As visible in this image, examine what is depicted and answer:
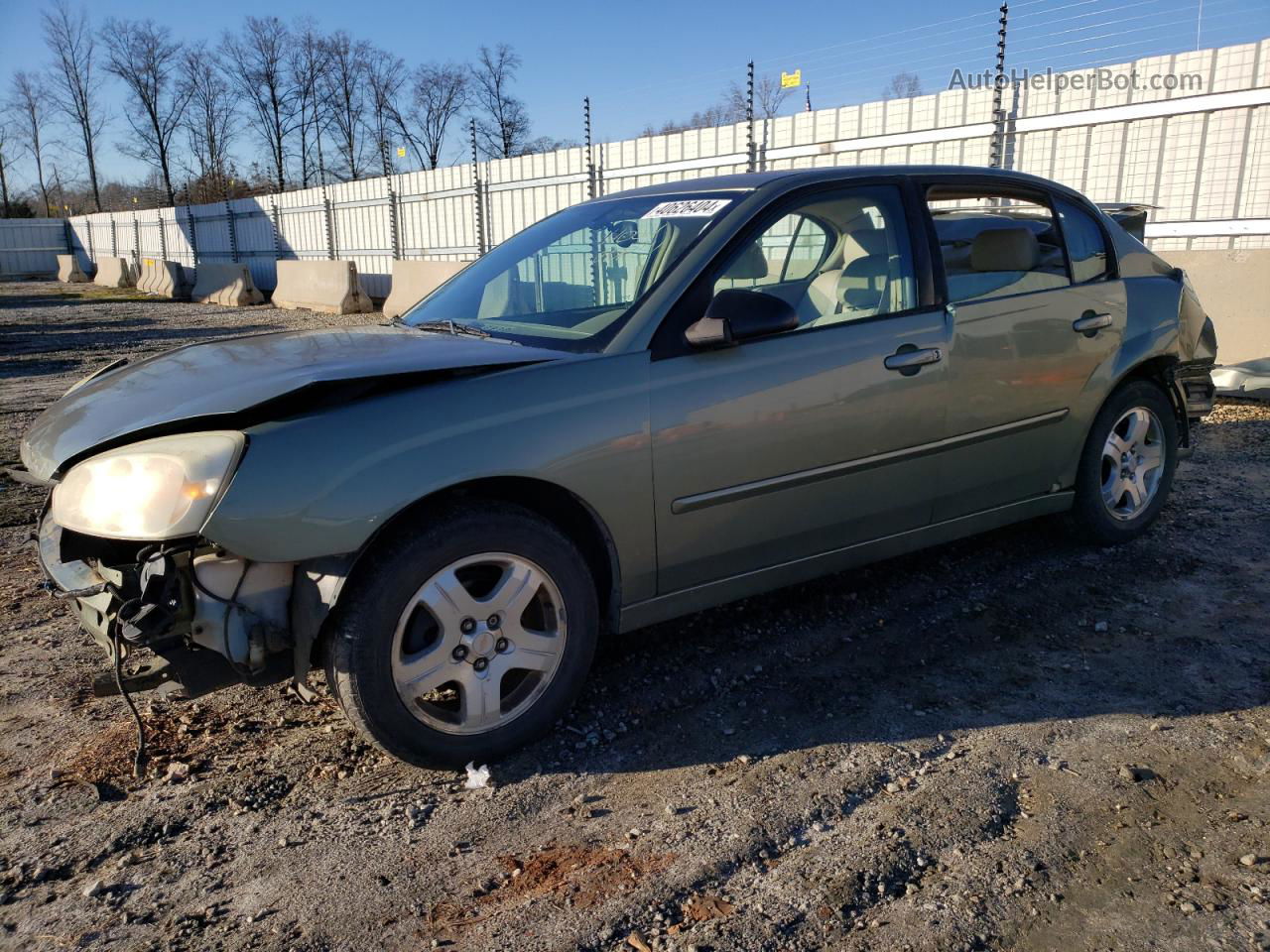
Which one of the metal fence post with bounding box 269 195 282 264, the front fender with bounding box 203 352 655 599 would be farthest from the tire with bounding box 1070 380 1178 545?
the metal fence post with bounding box 269 195 282 264

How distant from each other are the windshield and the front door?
0.82 feet

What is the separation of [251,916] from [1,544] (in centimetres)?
364

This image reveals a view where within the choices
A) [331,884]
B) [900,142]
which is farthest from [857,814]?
[900,142]

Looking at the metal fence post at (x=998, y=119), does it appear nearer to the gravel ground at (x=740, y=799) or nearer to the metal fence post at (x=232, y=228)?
the gravel ground at (x=740, y=799)

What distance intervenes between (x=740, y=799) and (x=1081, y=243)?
317 cm

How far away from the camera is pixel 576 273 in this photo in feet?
12.0

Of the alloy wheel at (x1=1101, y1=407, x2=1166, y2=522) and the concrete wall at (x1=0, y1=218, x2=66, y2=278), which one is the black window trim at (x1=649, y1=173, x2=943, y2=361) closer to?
the alloy wheel at (x1=1101, y1=407, x2=1166, y2=522)

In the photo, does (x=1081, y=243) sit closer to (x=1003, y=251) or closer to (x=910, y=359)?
(x=1003, y=251)

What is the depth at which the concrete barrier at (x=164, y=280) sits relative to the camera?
27469mm

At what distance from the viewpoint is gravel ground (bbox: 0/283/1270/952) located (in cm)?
219

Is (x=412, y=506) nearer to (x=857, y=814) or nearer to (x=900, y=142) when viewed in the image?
(x=857, y=814)

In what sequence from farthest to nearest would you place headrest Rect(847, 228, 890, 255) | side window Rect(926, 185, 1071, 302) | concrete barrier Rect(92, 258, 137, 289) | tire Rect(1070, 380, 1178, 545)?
concrete barrier Rect(92, 258, 137, 289), tire Rect(1070, 380, 1178, 545), side window Rect(926, 185, 1071, 302), headrest Rect(847, 228, 890, 255)

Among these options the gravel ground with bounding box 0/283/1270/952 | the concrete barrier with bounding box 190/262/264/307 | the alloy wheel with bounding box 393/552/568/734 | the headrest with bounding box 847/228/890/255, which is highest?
the headrest with bounding box 847/228/890/255

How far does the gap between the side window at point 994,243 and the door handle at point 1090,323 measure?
0.18 meters
